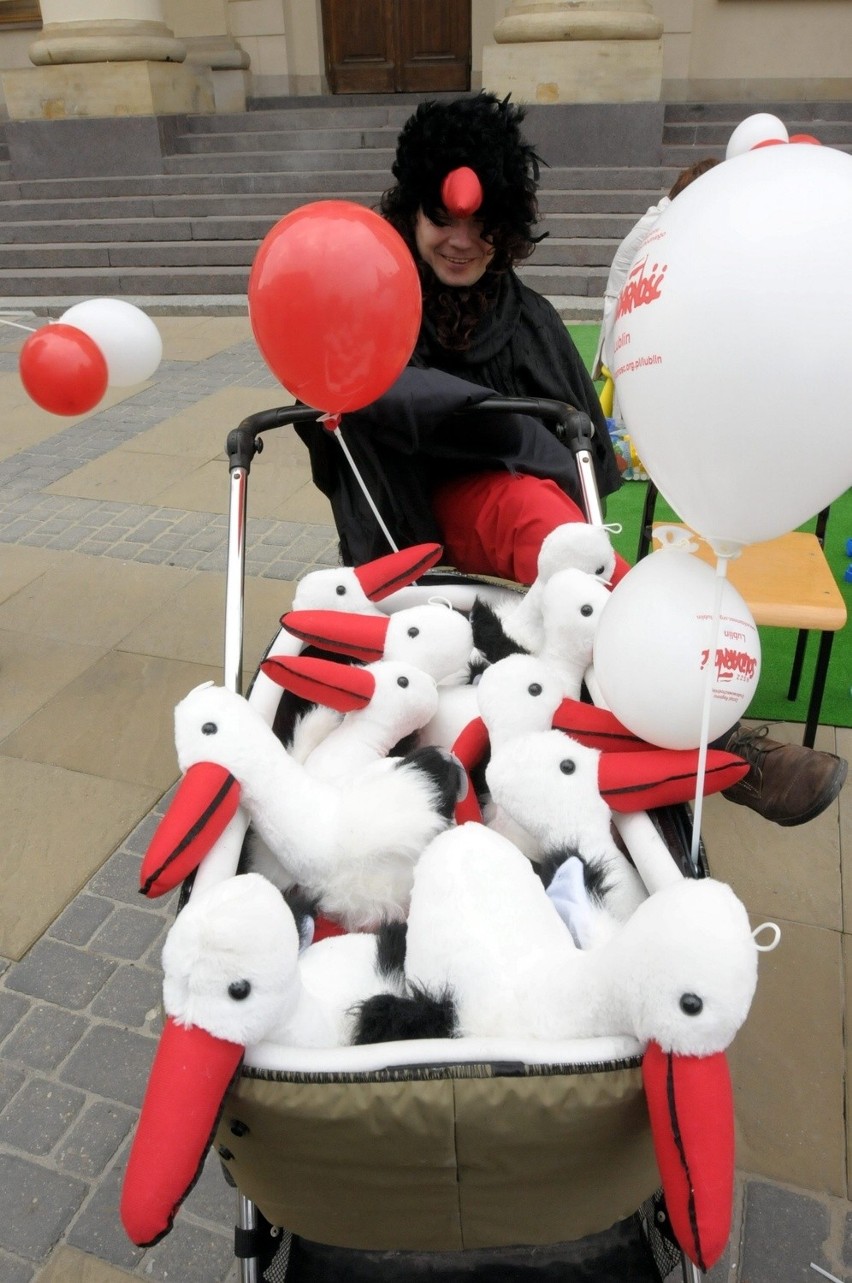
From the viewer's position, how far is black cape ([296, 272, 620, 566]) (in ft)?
6.25

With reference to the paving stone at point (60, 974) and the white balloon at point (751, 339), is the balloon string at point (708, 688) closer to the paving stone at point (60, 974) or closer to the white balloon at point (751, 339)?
the white balloon at point (751, 339)

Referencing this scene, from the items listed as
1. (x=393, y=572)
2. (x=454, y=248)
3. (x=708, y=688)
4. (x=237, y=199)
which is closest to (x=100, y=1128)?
(x=393, y=572)

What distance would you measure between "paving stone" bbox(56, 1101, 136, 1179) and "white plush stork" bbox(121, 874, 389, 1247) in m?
0.83

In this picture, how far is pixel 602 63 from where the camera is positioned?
7.68 metres

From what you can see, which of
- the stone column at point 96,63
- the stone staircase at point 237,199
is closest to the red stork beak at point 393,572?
the stone staircase at point 237,199

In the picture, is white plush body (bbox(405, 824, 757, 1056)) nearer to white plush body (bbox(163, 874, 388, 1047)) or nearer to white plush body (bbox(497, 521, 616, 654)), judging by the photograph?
white plush body (bbox(163, 874, 388, 1047))

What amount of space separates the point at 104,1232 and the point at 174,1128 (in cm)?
85

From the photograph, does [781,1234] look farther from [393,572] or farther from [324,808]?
[393,572]

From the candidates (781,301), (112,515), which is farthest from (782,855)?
(112,515)

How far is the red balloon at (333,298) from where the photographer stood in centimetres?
139

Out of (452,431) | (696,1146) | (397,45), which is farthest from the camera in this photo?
(397,45)

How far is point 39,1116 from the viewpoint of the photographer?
1676mm

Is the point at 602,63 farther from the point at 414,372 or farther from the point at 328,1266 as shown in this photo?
the point at 328,1266

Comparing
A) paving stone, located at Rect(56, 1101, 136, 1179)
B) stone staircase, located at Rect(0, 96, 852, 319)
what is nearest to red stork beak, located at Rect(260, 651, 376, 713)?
paving stone, located at Rect(56, 1101, 136, 1179)
